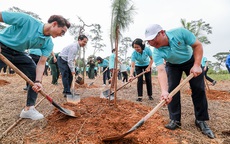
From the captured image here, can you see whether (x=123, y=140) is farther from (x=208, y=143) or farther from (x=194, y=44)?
(x=194, y=44)

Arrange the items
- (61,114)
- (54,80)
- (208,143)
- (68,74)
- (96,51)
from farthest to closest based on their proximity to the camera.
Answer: (96,51) → (54,80) → (68,74) → (61,114) → (208,143)

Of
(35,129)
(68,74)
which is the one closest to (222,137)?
(35,129)

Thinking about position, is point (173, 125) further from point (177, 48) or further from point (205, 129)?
point (177, 48)

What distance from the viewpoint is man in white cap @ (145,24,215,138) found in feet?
7.49

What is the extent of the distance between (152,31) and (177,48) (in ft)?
1.50

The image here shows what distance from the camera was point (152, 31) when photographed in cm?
221

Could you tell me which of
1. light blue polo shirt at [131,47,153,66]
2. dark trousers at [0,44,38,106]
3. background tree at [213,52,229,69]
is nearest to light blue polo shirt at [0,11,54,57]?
dark trousers at [0,44,38,106]

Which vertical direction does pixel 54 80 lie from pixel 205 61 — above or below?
below

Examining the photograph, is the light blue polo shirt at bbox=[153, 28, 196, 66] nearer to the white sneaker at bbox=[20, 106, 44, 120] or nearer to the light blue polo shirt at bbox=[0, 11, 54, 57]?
the light blue polo shirt at bbox=[0, 11, 54, 57]

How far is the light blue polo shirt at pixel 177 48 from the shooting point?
2.35 metres

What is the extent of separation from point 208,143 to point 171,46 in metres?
1.27

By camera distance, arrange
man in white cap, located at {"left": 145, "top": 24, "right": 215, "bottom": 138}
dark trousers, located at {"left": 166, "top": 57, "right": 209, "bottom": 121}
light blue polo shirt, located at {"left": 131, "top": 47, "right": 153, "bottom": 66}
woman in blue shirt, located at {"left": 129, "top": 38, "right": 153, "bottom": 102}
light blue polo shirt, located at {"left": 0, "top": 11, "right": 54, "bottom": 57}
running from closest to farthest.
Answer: man in white cap, located at {"left": 145, "top": 24, "right": 215, "bottom": 138}
light blue polo shirt, located at {"left": 0, "top": 11, "right": 54, "bottom": 57}
dark trousers, located at {"left": 166, "top": 57, "right": 209, "bottom": 121}
woman in blue shirt, located at {"left": 129, "top": 38, "right": 153, "bottom": 102}
light blue polo shirt, located at {"left": 131, "top": 47, "right": 153, "bottom": 66}

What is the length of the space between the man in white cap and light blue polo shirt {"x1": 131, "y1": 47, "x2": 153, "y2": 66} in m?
1.91

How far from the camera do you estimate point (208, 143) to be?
2221 millimetres
